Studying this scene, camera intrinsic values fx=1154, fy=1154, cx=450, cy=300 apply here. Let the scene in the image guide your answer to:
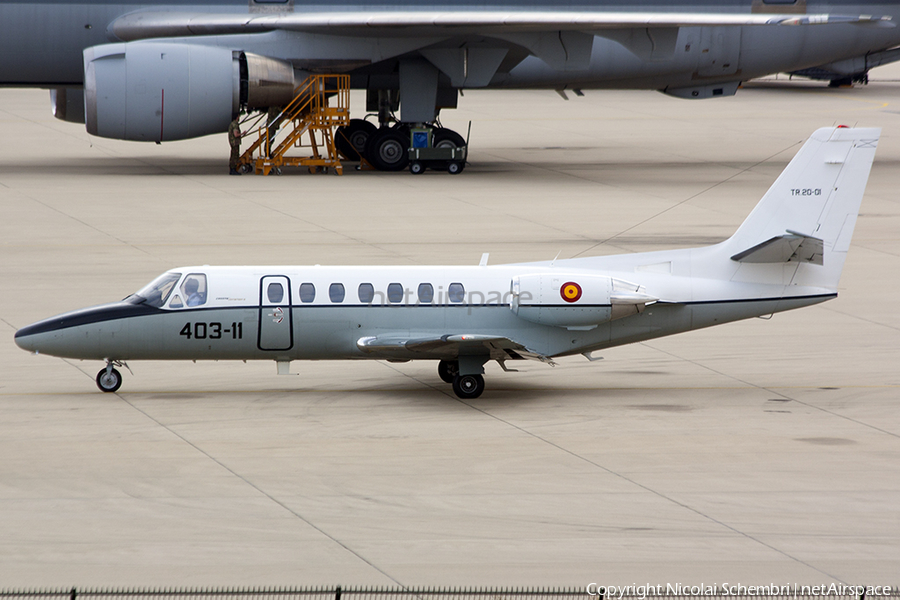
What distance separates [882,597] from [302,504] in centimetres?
665

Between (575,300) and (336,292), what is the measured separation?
12.6 feet

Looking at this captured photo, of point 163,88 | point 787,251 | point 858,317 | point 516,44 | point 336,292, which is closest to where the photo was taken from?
point 336,292

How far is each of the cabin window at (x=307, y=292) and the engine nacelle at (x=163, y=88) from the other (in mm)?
20566

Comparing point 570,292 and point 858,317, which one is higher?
point 570,292

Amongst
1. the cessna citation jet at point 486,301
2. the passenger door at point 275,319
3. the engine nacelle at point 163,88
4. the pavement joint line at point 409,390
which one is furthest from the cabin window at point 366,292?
the engine nacelle at point 163,88

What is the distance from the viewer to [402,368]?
20.8 metres

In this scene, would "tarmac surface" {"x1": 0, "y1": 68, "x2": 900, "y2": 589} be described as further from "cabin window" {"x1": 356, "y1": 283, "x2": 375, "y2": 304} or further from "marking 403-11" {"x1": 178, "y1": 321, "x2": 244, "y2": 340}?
"cabin window" {"x1": 356, "y1": 283, "x2": 375, "y2": 304}

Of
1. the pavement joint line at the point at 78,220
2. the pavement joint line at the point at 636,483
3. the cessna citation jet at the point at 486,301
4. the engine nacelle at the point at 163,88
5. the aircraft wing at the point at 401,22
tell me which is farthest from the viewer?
the aircraft wing at the point at 401,22

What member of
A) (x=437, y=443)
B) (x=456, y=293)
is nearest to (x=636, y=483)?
(x=437, y=443)

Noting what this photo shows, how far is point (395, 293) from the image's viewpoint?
61.3 feet

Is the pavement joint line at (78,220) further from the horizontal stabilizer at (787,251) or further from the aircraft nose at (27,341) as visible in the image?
the horizontal stabilizer at (787,251)

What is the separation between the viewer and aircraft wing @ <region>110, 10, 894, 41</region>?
38.5m

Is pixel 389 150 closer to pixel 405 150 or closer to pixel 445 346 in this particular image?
pixel 405 150

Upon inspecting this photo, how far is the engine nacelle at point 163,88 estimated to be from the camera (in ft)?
120
